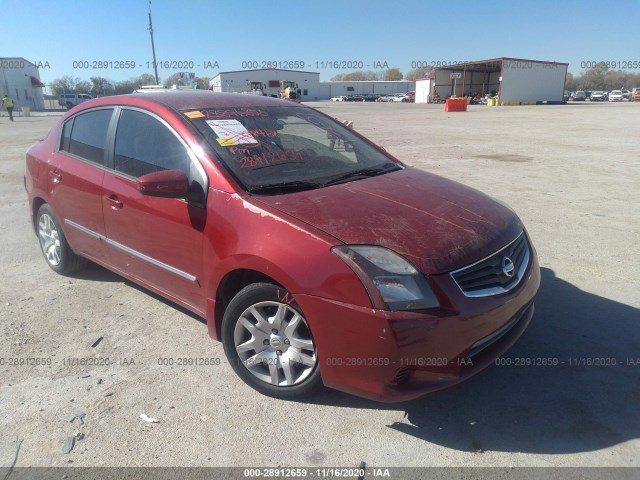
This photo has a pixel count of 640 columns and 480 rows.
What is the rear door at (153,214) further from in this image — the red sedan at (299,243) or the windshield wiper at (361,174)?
the windshield wiper at (361,174)

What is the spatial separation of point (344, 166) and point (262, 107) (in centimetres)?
85

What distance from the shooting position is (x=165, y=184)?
278 centimetres

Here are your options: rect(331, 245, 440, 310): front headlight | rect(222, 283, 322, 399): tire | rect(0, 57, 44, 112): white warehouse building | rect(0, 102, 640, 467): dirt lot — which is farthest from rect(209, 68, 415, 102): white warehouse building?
rect(331, 245, 440, 310): front headlight

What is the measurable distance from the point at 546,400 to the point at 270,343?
5.32 ft

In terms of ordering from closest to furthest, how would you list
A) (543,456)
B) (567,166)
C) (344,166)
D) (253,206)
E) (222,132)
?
(543,456) → (253,206) → (222,132) → (344,166) → (567,166)

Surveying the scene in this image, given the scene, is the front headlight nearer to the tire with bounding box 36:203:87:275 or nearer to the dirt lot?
the dirt lot

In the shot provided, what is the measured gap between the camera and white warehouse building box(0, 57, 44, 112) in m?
54.2

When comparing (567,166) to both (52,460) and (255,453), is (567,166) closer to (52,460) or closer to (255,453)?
(255,453)

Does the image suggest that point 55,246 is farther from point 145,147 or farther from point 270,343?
point 270,343

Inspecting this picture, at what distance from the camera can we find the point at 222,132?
3162 mm

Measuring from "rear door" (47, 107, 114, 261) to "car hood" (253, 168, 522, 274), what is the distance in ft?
5.68

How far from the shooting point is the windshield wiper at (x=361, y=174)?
3.16 m

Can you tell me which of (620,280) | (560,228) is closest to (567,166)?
(560,228)

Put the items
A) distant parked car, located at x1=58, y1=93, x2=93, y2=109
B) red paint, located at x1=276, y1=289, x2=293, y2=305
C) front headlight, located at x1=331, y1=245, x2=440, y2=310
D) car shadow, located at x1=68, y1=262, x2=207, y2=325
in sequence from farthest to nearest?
distant parked car, located at x1=58, y1=93, x2=93, y2=109 → car shadow, located at x1=68, y1=262, x2=207, y2=325 → red paint, located at x1=276, y1=289, x2=293, y2=305 → front headlight, located at x1=331, y1=245, x2=440, y2=310
